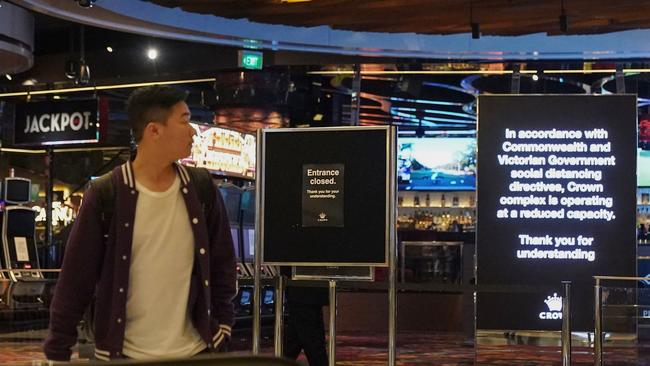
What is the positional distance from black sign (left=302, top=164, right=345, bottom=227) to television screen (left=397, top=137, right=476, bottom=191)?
1234 centimetres

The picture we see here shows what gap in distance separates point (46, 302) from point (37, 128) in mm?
5485

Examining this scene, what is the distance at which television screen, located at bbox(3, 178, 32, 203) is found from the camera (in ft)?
47.4

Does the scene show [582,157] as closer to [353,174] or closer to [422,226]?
[353,174]

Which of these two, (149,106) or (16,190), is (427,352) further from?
(149,106)

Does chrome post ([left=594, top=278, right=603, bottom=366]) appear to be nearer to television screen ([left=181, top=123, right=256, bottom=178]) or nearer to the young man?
the young man

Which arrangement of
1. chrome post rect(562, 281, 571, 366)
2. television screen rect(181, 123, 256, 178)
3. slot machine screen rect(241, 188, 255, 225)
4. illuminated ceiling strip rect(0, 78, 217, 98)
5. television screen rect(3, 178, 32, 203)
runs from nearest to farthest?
chrome post rect(562, 281, 571, 366)
television screen rect(181, 123, 256, 178)
slot machine screen rect(241, 188, 255, 225)
television screen rect(3, 178, 32, 203)
illuminated ceiling strip rect(0, 78, 217, 98)

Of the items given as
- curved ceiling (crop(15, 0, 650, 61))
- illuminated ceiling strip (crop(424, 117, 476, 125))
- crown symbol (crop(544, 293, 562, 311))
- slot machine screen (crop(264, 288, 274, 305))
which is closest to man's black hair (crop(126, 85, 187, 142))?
crown symbol (crop(544, 293, 562, 311))

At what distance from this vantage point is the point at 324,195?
6219 mm

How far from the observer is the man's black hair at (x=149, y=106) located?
2.99 metres

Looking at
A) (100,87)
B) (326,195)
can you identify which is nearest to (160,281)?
(326,195)

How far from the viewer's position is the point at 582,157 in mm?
7738

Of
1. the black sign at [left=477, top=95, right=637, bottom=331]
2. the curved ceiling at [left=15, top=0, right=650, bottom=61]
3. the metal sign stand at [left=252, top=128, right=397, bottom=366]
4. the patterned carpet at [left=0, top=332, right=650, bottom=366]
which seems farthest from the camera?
the curved ceiling at [left=15, top=0, right=650, bottom=61]

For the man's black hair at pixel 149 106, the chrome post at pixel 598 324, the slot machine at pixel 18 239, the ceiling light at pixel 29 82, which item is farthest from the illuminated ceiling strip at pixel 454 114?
the man's black hair at pixel 149 106

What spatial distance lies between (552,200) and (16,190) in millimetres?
8811
